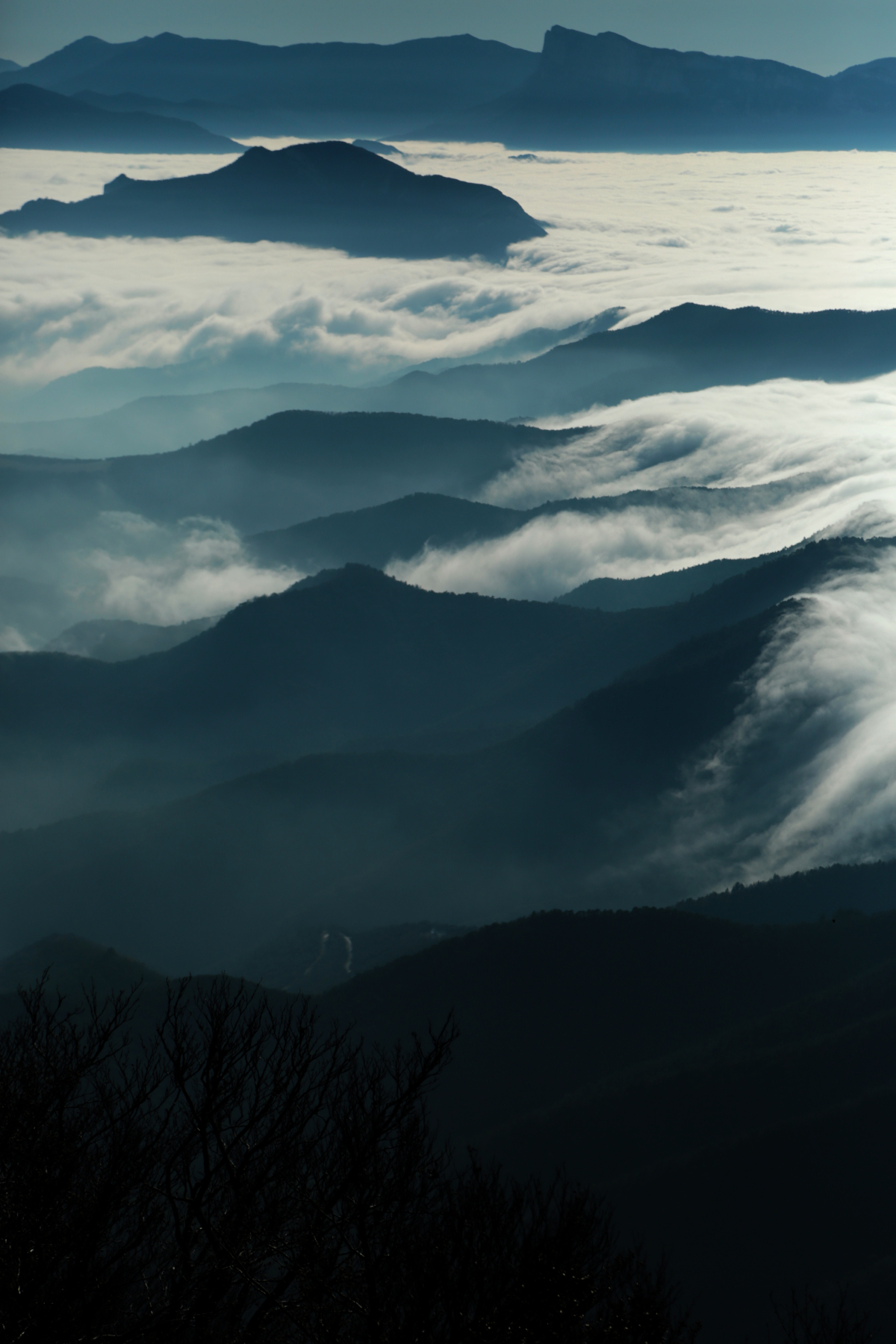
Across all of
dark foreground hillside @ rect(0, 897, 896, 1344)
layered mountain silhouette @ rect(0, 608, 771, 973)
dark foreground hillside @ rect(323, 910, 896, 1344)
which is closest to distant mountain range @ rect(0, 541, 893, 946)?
layered mountain silhouette @ rect(0, 608, 771, 973)

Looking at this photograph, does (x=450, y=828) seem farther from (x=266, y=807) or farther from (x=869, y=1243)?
(x=869, y=1243)

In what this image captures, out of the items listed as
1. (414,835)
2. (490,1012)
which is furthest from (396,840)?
(490,1012)

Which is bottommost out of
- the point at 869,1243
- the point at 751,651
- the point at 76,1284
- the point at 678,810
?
the point at 869,1243

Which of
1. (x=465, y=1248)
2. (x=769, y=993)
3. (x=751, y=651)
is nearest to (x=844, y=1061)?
(x=769, y=993)

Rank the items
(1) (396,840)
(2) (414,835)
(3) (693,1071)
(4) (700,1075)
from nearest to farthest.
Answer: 1. (4) (700,1075)
2. (3) (693,1071)
3. (1) (396,840)
4. (2) (414,835)

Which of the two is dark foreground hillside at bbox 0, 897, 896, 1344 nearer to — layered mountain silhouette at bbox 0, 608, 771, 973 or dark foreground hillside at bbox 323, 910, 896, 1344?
dark foreground hillside at bbox 323, 910, 896, 1344

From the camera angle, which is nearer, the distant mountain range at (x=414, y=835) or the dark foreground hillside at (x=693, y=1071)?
the dark foreground hillside at (x=693, y=1071)

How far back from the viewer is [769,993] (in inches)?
3477

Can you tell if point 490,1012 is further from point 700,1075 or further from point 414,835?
point 414,835

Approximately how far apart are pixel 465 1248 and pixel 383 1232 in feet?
6.19

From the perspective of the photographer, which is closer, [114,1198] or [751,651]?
[114,1198]

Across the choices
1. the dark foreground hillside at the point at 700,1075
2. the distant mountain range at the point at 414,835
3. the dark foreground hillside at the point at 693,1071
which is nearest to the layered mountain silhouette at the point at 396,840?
the distant mountain range at the point at 414,835

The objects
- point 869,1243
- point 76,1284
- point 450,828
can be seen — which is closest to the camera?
point 76,1284

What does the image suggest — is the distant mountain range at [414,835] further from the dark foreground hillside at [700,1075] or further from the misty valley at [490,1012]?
the dark foreground hillside at [700,1075]
